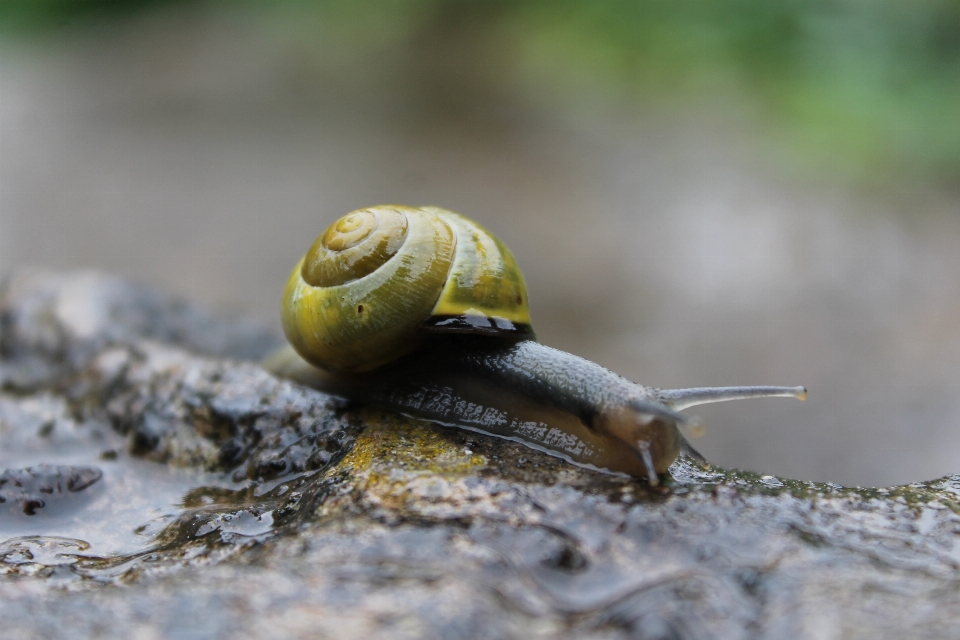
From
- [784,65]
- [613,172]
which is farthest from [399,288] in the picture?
[784,65]

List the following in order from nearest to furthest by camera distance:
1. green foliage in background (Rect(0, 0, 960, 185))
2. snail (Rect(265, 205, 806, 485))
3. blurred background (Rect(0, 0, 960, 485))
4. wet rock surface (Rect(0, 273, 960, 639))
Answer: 1. wet rock surface (Rect(0, 273, 960, 639))
2. snail (Rect(265, 205, 806, 485))
3. blurred background (Rect(0, 0, 960, 485))
4. green foliage in background (Rect(0, 0, 960, 185))

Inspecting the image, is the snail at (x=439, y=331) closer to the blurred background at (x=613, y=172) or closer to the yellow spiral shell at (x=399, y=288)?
the yellow spiral shell at (x=399, y=288)

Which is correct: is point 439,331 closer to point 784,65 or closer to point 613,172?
point 613,172

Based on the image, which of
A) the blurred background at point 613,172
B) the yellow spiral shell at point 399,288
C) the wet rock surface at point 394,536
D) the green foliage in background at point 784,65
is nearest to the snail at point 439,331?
the yellow spiral shell at point 399,288

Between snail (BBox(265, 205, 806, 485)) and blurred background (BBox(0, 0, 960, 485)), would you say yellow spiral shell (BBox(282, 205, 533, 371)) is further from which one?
blurred background (BBox(0, 0, 960, 485))

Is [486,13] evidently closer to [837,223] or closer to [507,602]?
[837,223]

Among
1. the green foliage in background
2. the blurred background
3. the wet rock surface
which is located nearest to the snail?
the wet rock surface
